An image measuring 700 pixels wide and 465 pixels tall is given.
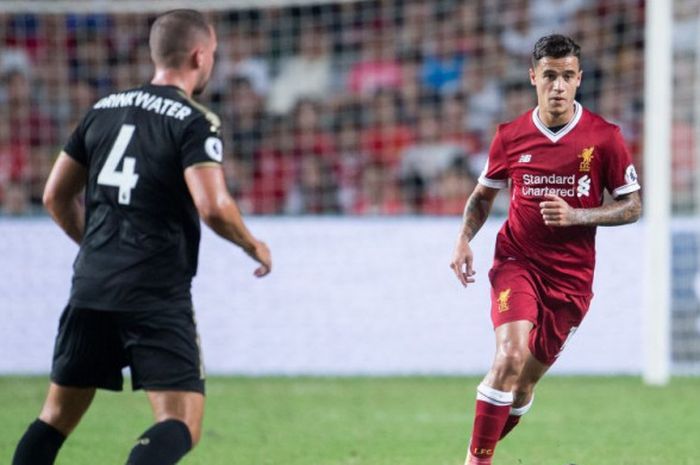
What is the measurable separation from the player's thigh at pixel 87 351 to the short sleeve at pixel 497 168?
235 cm

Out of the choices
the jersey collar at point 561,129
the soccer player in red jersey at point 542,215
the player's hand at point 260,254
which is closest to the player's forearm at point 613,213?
the soccer player in red jersey at point 542,215

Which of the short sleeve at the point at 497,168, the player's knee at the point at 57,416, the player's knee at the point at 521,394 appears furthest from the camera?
the player's knee at the point at 521,394

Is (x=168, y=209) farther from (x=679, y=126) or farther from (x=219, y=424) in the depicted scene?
(x=679, y=126)

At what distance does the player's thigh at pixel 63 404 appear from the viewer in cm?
537

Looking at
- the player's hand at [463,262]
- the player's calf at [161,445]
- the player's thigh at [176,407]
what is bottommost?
the player's calf at [161,445]

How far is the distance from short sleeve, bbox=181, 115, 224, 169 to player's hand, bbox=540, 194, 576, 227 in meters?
1.81

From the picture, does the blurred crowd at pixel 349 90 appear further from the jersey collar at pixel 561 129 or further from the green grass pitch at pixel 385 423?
the jersey collar at pixel 561 129

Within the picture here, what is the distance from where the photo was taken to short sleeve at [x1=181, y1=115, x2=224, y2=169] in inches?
199

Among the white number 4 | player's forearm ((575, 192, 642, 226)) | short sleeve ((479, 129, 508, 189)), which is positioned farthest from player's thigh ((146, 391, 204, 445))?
short sleeve ((479, 129, 508, 189))

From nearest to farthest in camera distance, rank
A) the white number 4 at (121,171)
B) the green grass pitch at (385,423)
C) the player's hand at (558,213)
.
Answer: the white number 4 at (121,171) → the player's hand at (558,213) → the green grass pitch at (385,423)

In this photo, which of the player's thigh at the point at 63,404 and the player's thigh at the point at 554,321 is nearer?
the player's thigh at the point at 63,404

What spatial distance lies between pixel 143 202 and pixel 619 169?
2513 mm

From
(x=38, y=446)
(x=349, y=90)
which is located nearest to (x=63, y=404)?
(x=38, y=446)

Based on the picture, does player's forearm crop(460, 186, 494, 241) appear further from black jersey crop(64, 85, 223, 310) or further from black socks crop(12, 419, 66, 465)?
black socks crop(12, 419, 66, 465)
